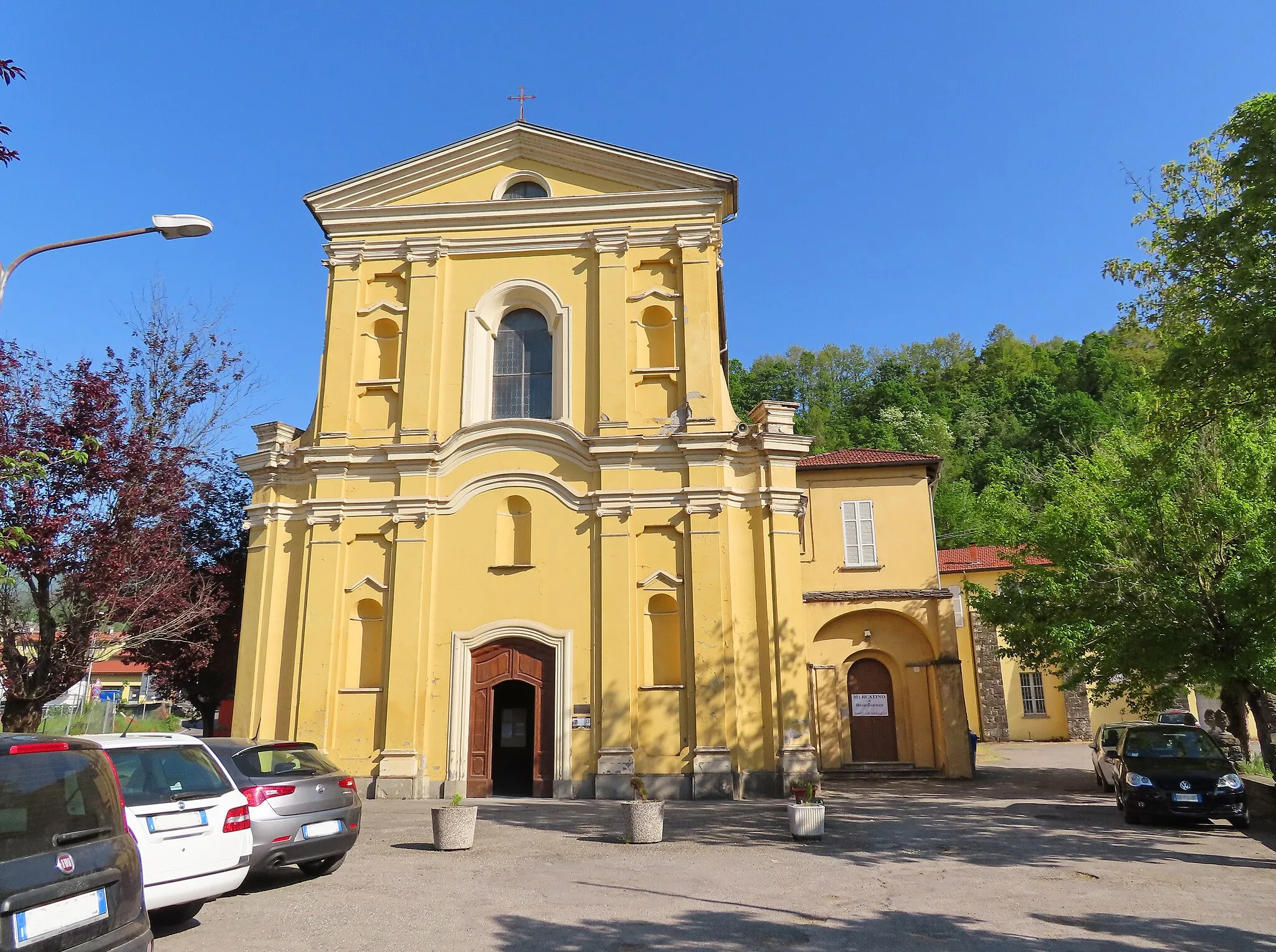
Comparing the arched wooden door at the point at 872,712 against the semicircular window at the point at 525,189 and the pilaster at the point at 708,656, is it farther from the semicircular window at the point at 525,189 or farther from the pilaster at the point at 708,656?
the semicircular window at the point at 525,189

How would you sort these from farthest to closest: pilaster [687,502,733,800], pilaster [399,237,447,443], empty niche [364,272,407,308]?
empty niche [364,272,407,308] → pilaster [399,237,447,443] → pilaster [687,502,733,800]

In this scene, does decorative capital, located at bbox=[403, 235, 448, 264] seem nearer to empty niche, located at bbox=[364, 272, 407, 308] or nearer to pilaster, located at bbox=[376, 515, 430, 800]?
empty niche, located at bbox=[364, 272, 407, 308]

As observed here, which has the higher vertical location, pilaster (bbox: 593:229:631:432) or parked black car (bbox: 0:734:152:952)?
pilaster (bbox: 593:229:631:432)

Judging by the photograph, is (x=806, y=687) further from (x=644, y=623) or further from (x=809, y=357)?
(x=809, y=357)

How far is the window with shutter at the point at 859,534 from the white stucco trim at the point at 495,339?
27.4 feet

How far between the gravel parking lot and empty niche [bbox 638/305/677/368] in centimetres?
882

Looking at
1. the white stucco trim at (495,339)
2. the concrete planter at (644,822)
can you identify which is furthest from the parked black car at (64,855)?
the white stucco trim at (495,339)

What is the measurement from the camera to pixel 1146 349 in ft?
64.8

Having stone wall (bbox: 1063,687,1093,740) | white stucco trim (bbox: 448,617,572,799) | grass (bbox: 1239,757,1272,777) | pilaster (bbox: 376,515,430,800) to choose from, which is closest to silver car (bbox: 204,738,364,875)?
pilaster (bbox: 376,515,430,800)

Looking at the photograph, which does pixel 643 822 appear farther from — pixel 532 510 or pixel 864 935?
pixel 532 510

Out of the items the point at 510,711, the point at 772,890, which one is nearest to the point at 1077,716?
the point at 510,711

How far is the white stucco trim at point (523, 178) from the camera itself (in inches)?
747

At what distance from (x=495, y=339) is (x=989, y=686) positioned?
23.4 meters

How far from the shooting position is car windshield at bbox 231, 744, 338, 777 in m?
8.50
